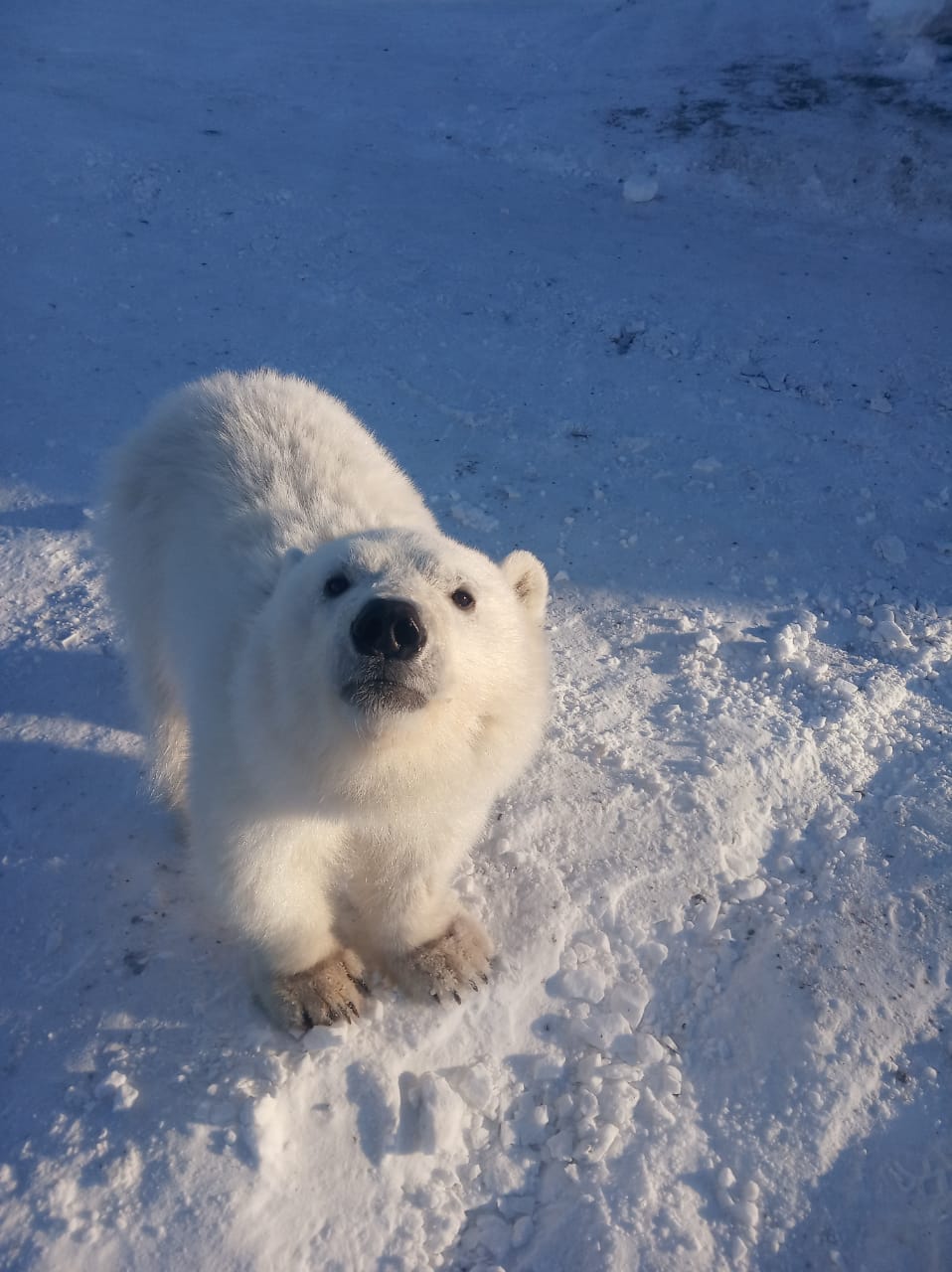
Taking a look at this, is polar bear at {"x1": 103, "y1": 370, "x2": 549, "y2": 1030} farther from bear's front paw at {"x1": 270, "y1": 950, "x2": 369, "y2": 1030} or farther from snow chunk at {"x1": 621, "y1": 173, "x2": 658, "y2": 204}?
snow chunk at {"x1": 621, "y1": 173, "x2": 658, "y2": 204}

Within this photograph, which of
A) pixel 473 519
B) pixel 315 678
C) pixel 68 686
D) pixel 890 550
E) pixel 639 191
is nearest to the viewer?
pixel 315 678

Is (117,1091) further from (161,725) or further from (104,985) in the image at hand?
(161,725)

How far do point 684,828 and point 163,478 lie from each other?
196 centimetres

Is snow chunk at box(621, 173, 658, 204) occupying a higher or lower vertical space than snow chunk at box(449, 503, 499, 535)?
Answer: higher

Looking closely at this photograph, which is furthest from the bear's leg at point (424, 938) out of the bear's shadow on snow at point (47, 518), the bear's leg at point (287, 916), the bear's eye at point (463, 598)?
the bear's shadow on snow at point (47, 518)

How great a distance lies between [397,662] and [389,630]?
7 cm

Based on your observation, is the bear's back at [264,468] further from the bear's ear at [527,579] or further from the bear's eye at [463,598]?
the bear's eye at [463,598]

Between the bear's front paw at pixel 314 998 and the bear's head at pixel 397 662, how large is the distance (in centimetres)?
76

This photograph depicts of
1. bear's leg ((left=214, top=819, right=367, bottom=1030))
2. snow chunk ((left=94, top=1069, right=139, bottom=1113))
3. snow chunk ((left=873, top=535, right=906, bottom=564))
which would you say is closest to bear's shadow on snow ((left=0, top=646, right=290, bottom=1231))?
snow chunk ((left=94, top=1069, right=139, bottom=1113))

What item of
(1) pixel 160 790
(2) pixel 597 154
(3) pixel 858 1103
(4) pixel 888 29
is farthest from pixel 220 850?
(4) pixel 888 29

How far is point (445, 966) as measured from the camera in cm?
241

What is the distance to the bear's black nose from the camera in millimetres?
Result: 1690

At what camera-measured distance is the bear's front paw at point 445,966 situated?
2396 millimetres

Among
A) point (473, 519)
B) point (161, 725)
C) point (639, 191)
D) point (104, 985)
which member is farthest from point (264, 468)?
point (639, 191)
